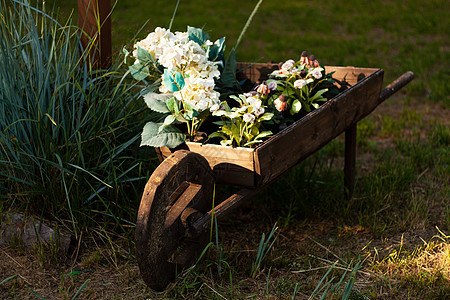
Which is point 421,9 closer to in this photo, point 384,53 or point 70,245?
point 384,53

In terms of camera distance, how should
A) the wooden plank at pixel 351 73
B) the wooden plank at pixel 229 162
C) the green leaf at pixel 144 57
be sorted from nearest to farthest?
1. the wooden plank at pixel 229 162
2. the green leaf at pixel 144 57
3. the wooden plank at pixel 351 73

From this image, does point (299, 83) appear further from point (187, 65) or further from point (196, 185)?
point (196, 185)

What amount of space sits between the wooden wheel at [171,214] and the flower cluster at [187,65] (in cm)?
28

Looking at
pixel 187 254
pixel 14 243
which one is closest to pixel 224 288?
pixel 187 254

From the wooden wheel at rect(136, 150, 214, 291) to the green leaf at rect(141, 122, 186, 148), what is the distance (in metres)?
0.15

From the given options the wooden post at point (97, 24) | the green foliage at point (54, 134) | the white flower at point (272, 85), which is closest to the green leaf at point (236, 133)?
the white flower at point (272, 85)

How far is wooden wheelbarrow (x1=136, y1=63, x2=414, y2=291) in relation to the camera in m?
2.04

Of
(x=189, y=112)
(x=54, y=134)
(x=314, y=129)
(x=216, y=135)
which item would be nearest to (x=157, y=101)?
(x=189, y=112)

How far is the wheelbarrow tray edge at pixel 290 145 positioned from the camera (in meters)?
2.26

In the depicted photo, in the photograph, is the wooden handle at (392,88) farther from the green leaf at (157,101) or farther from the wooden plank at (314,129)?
the green leaf at (157,101)

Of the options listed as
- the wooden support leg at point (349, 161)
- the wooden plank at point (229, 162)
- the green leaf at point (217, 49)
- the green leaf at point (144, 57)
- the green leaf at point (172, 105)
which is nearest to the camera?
the wooden plank at point (229, 162)

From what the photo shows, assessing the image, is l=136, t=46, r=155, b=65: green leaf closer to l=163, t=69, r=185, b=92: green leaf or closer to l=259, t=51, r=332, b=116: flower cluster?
l=163, t=69, r=185, b=92: green leaf

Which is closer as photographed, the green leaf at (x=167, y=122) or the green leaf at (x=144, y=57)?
the green leaf at (x=167, y=122)

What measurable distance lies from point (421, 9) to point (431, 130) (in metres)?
4.74
